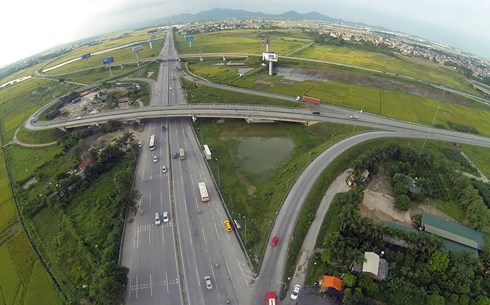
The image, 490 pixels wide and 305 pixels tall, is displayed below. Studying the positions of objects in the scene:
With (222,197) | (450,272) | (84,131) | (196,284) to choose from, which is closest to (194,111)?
(84,131)

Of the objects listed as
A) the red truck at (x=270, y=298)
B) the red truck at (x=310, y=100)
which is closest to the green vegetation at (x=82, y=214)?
the red truck at (x=270, y=298)

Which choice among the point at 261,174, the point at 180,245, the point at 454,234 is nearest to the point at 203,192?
Result: the point at 180,245

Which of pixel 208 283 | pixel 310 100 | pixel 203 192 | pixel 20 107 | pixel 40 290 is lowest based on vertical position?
pixel 40 290

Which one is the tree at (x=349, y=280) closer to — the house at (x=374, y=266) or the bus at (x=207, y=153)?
the house at (x=374, y=266)

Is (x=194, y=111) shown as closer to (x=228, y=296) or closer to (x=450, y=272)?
(x=228, y=296)

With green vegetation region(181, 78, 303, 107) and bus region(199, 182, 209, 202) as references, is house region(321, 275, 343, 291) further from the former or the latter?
green vegetation region(181, 78, 303, 107)

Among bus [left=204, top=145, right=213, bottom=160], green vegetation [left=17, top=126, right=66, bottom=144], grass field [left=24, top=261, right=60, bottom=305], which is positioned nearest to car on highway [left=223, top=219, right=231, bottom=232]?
bus [left=204, top=145, right=213, bottom=160]

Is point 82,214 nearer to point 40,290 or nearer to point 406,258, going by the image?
point 40,290
